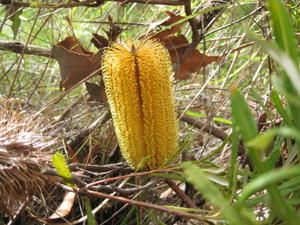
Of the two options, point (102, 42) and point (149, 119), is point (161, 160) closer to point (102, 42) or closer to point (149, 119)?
point (149, 119)

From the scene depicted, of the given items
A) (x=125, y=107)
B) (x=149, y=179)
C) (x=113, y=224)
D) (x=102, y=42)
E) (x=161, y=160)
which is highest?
(x=102, y=42)

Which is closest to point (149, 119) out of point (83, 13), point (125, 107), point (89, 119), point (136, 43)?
Answer: point (125, 107)

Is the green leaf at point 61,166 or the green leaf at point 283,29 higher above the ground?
the green leaf at point 283,29

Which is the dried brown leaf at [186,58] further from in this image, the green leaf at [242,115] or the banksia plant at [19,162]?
the green leaf at [242,115]

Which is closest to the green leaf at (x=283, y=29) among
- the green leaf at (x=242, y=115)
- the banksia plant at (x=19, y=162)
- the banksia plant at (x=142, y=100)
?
the green leaf at (x=242, y=115)

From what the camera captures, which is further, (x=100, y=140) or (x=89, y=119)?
(x=89, y=119)

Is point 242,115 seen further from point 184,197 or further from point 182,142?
point 182,142
